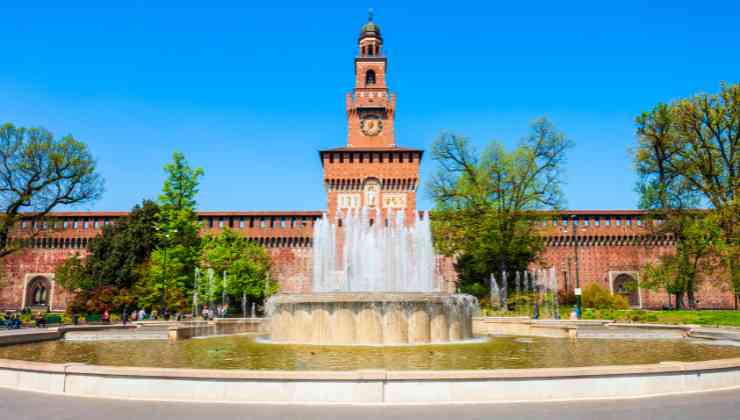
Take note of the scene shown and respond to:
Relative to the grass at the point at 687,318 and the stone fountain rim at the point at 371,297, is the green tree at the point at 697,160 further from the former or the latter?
the stone fountain rim at the point at 371,297

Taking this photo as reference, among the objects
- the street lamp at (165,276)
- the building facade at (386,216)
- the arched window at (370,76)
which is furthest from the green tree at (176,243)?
the arched window at (370,76)

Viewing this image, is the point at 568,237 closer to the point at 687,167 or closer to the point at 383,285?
the point at 687,167

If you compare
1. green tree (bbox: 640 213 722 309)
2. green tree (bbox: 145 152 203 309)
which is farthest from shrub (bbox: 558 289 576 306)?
green tree (bbox: 145 152 203 309)

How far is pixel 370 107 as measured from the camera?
46.0 m

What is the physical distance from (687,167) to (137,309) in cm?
2990

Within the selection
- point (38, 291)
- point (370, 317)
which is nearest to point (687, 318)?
point (370, 317)

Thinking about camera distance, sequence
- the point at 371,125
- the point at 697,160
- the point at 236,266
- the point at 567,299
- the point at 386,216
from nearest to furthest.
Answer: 1. the point at 697,160
2. the point at 236,266
3. the point at 567,299
4. the point at 386,216
5. the point at 371,125

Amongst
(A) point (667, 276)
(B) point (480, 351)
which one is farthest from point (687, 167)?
(B) point (480, 351)

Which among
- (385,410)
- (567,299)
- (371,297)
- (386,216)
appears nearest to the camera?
A: (385,410)

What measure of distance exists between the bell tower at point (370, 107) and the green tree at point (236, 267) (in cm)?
1442

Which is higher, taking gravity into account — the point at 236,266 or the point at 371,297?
the point at 236,266

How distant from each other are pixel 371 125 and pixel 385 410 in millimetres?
41294

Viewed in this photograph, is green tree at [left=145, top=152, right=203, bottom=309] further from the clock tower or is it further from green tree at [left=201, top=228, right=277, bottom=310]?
the clock tower

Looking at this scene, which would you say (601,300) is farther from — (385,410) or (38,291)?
(38,291)
